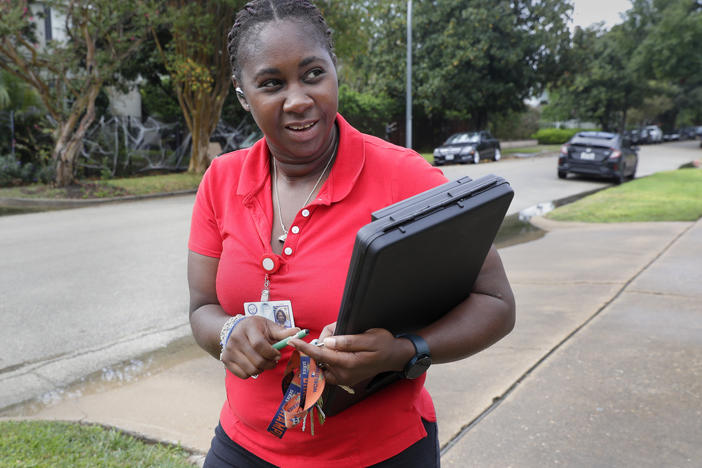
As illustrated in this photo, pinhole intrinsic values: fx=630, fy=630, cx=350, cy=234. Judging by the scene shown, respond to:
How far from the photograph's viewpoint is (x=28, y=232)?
9875mm

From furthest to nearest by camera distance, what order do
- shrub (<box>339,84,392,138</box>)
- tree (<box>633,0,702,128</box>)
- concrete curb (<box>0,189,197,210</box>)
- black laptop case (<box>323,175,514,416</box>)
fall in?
1. tree (<box>633,0,702,128</box>)
2. shrub (<box>339,84,392,138</box>)
3. concrete curb (<box>0,189,197,210</box>)
4. black laptop case (<box>323,175,514,416</box>)

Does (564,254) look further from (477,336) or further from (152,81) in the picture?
(152,81)

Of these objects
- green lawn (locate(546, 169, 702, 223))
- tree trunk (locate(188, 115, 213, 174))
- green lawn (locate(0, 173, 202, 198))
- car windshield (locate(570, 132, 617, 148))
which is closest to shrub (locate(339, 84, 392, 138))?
tree trunk (locate(188, 115, 213, 174))

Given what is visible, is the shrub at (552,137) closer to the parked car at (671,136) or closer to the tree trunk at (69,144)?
the parked car at (671,136)

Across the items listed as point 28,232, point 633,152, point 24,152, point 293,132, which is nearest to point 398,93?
point 633,152

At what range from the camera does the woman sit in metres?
1.40

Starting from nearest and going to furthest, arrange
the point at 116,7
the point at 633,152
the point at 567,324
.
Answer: the point at 567,324, the point at 116,7, the point at 633,152

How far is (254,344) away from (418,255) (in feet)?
1.25

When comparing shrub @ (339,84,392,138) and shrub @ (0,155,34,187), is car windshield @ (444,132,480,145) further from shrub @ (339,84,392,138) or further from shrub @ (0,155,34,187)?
shrub @ (0,155,34,187)

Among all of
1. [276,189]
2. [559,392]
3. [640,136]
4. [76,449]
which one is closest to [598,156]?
[559,392]

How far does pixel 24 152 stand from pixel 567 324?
18544mm

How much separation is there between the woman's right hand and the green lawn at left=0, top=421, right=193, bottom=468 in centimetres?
181

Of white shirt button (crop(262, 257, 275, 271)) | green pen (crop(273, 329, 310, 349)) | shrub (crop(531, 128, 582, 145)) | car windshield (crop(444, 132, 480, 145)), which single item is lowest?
shrub (crop(531, 128, 582, 145))

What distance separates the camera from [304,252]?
56.2 inches
